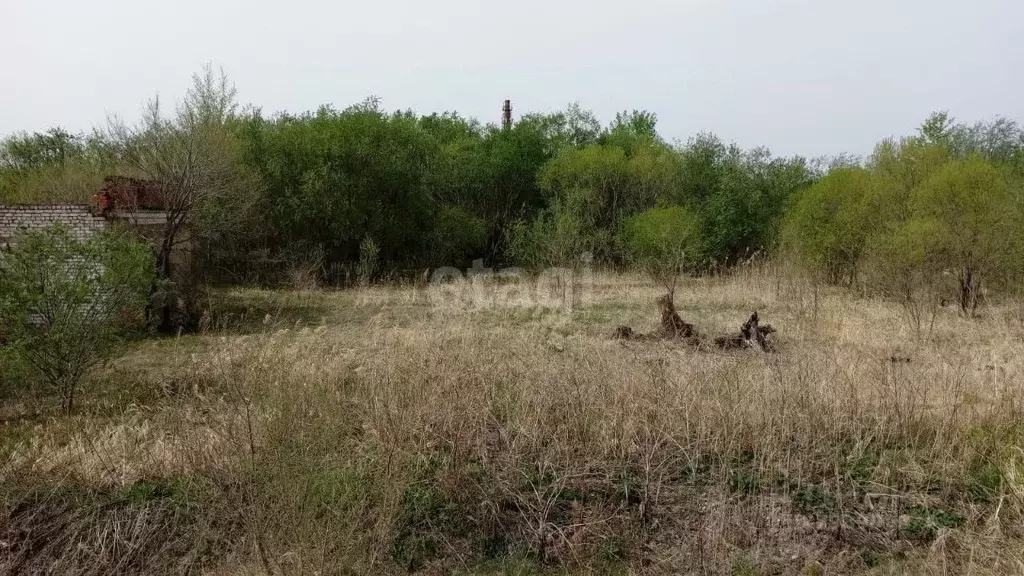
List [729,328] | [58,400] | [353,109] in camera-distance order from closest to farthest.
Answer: [58,400] → [729,328] → [353,109]

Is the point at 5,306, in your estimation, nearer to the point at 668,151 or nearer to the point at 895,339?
the point at 895,339

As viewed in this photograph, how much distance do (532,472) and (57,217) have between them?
11.5 m

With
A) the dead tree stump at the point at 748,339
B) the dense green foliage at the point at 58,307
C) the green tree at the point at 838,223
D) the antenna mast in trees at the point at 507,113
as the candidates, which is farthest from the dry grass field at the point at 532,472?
the antenna mast in trees at the point at 507,113

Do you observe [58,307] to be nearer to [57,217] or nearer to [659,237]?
[57,217]

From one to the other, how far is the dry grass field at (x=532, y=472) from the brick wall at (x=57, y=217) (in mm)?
6179

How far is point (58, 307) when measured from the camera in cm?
671

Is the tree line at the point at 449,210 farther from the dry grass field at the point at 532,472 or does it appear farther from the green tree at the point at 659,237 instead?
the dry grass field at the point at 532,472

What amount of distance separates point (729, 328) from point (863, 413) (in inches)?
237

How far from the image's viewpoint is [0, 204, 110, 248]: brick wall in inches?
455

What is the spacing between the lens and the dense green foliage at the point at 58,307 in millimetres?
6484

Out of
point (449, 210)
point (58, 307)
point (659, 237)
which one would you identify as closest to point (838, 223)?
point (659, 237)

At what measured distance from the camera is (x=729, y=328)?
442 inches

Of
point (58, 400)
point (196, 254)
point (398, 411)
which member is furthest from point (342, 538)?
point (196, 254)

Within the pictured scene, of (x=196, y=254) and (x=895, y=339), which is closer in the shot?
(x=895, y=339)
